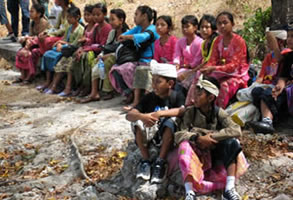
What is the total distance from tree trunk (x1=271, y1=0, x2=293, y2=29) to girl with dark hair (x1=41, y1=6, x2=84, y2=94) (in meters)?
3.64

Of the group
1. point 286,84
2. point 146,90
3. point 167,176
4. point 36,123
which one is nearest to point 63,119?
point 36,123

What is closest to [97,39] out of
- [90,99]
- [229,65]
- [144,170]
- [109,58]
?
[109,58]

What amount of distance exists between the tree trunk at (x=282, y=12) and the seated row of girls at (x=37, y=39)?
14.0ft

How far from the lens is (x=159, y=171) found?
3832mm

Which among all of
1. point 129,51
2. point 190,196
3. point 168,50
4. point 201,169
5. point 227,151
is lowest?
point 190,196

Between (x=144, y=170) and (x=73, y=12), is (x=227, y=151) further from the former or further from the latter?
(x=73, y=12)

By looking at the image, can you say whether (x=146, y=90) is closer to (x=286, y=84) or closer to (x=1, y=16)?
(x=286, y=84)

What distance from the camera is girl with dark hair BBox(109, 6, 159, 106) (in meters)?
6.52

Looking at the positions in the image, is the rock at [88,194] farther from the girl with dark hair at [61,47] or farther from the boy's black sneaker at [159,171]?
the girl with dark hair at [61,47]

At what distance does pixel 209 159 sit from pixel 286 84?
170cm

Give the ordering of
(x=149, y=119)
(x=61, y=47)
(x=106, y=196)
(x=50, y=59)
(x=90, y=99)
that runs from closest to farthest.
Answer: (x=149, y=119) < (x=106, y=196) < (x=90, y=99) < (x=61, y=47) < (x=50, y=59)

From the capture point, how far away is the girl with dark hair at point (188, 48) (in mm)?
5930

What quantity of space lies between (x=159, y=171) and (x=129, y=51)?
331 centimetres

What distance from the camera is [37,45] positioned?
8.99 metres
